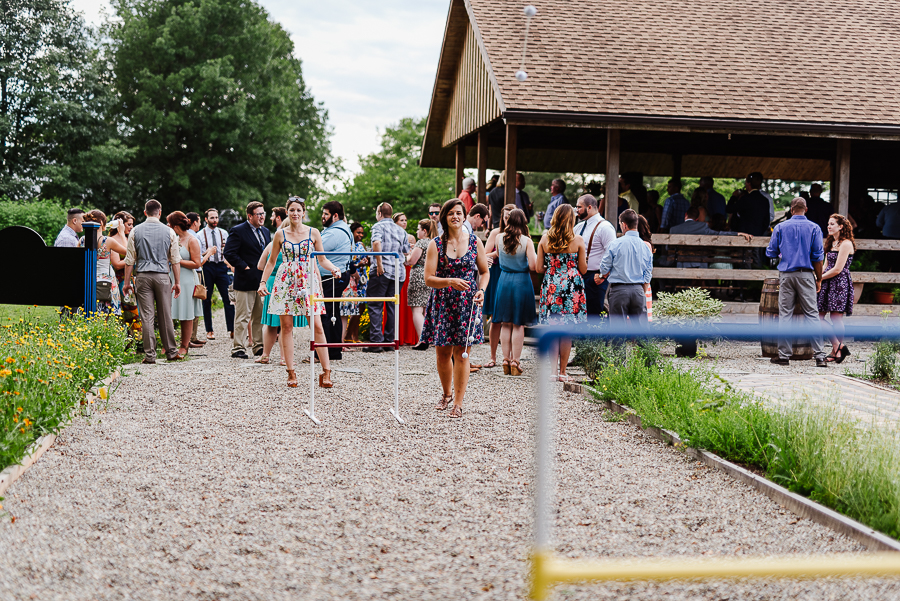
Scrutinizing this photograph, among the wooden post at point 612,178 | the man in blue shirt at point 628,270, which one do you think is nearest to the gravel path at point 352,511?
the man in blue shirt at point 628,270

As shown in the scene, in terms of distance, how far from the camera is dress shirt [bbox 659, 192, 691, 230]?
15.2 m

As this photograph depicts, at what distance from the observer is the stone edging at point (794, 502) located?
4.23m

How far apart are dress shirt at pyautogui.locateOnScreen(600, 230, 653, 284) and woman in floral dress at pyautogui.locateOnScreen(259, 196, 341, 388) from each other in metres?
Answer: 2.96

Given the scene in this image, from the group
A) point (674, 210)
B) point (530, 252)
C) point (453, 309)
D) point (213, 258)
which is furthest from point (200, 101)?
point (453, 309)

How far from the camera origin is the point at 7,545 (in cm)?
419

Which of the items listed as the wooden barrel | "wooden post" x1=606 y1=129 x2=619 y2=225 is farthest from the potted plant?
"wooden post" x1=606 y1=129 x2=619 y2=225

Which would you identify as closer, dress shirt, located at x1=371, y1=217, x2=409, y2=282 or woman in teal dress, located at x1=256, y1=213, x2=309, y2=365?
woman in teal dress, located at x1=256, y1=213, x2=309, y2=365

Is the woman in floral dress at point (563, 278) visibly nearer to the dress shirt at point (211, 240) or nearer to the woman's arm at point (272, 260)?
the woman's arm at point (272, 260)

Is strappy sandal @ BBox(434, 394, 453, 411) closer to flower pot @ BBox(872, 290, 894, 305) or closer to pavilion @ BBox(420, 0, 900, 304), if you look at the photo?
pavilion @ BBox(420, 0, 900, 304)

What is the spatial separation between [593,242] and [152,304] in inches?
217

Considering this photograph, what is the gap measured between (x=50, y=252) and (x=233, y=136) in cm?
3137

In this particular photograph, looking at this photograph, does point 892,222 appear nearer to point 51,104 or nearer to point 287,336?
point 287,336

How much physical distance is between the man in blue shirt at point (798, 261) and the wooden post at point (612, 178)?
3.65 metres

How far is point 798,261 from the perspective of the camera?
1095cm
